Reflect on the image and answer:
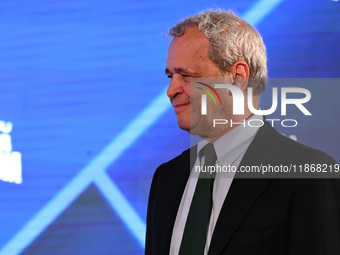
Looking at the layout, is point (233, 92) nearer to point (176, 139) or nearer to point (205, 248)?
point (205, 248)

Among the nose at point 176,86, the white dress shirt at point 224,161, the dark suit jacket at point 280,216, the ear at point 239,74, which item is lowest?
the dark suit jacket at point 280,216

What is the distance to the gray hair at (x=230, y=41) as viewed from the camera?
4.44 ft

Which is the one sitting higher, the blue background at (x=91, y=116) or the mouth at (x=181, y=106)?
the blue background at (x=91, y=116)

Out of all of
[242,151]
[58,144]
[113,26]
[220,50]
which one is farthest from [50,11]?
[242,151]

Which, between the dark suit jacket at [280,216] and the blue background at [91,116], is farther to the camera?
the blue background at [91,116]

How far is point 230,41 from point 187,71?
143mm

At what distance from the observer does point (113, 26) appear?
2084 mm

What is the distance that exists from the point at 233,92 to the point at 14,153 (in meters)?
1.09

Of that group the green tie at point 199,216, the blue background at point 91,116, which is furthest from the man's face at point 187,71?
the blue background at point 91,116

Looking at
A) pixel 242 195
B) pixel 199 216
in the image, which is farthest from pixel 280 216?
pixel 199 216

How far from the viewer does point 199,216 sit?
128 centimetres

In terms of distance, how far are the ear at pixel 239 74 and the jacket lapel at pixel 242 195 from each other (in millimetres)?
150

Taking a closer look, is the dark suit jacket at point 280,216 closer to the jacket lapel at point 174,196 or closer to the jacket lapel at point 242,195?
the jacket lapel at point 242,195

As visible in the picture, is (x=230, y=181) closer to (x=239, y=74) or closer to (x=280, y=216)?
(x=280, y=216)
